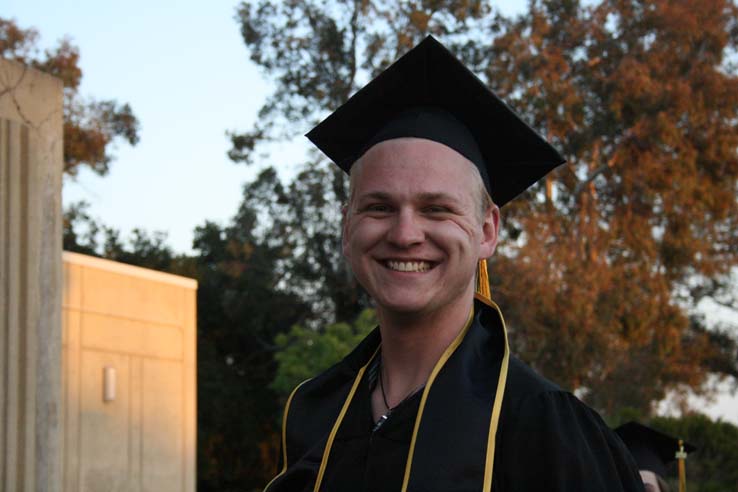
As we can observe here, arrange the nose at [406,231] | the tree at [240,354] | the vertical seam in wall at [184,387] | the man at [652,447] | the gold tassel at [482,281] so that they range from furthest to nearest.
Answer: the tree at [240,354] < the vertical seam in wall at [184,387] < the man at [652,447] < the gold tassel at [482,281] < the nose at [406,231]

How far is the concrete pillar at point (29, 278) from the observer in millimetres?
8703

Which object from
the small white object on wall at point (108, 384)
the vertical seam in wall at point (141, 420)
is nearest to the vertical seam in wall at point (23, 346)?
the small white object on wall at point (108, 384)

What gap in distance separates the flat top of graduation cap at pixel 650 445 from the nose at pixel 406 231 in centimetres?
543

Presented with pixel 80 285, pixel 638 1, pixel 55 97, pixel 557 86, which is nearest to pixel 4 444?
pixel 55 97

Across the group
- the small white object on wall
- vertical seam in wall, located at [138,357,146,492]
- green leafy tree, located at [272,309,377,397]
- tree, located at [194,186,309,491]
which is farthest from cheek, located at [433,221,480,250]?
tree, located at [194,186,309,491]

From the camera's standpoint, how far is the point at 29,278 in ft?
29.2

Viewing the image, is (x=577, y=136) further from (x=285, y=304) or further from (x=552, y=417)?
(x=552, y=417)

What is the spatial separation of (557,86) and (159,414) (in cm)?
1473

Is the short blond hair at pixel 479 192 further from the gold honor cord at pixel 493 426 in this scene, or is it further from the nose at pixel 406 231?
the gold honor cord at pixel 493 426

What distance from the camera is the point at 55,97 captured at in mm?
9391

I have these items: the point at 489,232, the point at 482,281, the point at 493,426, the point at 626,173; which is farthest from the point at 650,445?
the point at 626,173

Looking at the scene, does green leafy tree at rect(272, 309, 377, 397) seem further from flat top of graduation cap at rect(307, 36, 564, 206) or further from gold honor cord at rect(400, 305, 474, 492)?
gold honor cord at rect(400, 305, 474, 492)

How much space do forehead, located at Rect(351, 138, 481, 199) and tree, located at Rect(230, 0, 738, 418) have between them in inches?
904

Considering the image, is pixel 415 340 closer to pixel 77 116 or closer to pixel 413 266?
pixel 413 266
